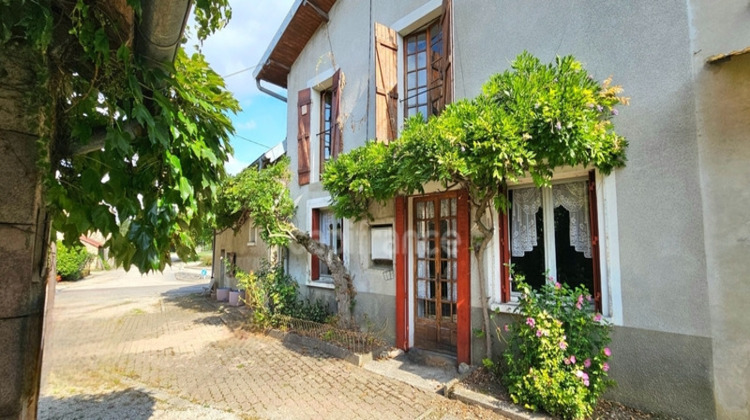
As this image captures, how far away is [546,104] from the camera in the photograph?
12.7 feet

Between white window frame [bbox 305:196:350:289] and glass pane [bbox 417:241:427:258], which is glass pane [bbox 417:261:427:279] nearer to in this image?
glass pane [bbox 417:241:427:258]

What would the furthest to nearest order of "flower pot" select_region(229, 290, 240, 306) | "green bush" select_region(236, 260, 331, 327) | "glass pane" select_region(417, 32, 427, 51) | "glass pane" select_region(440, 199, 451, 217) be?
1. "flower pot" select_region(229, 290, 240, 306)
2. "green bush" select_region(236, 260, 331, 327)
3. "glass pane" select_region(417, 32, 427, 51)
4. "glass pane" select_region(440, 199, 451, 217)

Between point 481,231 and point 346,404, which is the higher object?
point 481,231

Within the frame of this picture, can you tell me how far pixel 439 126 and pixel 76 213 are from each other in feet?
11.7

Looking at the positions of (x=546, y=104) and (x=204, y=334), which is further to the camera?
(x=204, y=334)

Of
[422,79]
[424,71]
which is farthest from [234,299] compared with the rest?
[424,71]

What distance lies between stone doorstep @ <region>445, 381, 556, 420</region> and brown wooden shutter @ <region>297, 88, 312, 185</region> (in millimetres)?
5755

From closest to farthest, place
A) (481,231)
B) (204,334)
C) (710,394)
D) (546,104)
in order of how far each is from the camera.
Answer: (710,394) < (546,104) < (481,231) < (204,334)

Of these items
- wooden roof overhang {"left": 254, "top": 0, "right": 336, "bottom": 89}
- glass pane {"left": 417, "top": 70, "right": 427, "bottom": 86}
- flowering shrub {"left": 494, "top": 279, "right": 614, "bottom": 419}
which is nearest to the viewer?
flowering shrub {"left": 494, "top": 279, "right": 614, "bottom": 419}

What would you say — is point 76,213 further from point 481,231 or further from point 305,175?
point 305,175

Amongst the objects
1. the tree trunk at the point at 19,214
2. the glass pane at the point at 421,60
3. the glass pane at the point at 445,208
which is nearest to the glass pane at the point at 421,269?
the glass pane at the point at 445,208

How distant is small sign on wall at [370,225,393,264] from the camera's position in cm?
663

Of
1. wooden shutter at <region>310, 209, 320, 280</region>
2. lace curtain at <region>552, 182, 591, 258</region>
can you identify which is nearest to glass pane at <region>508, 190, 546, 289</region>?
lace curtain at <region>552, 182, 591, 258</region>

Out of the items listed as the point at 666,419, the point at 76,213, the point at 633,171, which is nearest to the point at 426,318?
the point at 666,419
